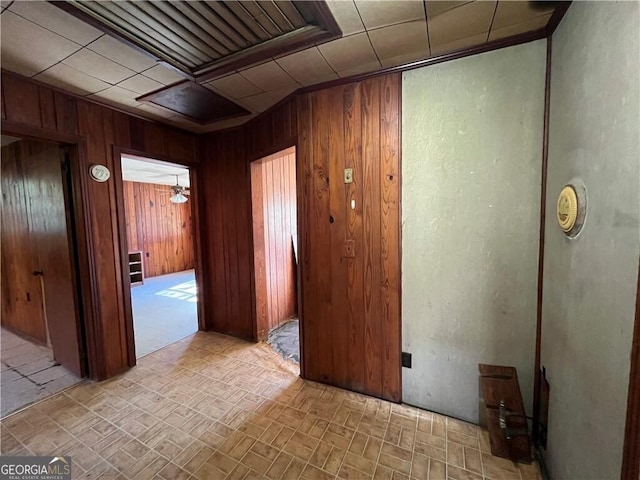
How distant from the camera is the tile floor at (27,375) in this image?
6.58 ft

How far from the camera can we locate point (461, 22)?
129cm

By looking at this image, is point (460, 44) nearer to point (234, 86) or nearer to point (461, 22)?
point (461, 22)

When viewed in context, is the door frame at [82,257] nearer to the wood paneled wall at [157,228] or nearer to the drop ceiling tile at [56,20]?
the drop ceiling tile at [56,20]

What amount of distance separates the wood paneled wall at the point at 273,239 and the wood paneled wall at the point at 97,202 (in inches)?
→ 46.7

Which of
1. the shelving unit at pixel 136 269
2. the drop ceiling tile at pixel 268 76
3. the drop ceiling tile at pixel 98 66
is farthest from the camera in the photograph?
the shelving unit at pixel 136 269

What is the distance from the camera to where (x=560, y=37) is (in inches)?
49.2

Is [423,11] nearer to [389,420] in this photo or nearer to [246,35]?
[246,35]

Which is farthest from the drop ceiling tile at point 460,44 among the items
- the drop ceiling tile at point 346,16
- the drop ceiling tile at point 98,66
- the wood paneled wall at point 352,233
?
the drop ceiling tile at point 98,66

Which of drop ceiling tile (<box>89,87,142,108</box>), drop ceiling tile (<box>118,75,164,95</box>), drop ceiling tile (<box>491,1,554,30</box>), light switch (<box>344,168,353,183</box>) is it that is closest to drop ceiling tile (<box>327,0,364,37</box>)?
drop ceiling tile (<box>491,1,554,30</box>)

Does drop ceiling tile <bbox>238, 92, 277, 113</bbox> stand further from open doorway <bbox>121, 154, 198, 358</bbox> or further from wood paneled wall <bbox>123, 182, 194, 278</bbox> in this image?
wood paneled wall <bbox>123, 182, 194, 278</bbox>

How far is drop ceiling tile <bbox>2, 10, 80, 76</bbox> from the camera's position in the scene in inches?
49.4

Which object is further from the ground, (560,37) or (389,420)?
(560,37)

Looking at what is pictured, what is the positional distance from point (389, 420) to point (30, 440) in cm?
225

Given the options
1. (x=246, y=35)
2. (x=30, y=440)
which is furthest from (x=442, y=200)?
(x=30, y=440)
